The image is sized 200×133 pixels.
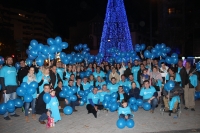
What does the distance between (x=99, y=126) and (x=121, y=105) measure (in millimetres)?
982

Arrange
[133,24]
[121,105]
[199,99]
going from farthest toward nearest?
[133,24], [199,99], [121,105]

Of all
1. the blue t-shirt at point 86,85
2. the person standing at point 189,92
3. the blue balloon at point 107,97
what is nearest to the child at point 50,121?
the blue balloon at point 107,97

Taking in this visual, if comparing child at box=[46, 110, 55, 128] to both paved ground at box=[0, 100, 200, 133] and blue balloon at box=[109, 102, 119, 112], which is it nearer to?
paved ground at box=[0, 100, 200, 133]

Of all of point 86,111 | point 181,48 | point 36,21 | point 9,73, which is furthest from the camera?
point 36,21

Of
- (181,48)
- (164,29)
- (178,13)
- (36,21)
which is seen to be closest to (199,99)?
(164,29)

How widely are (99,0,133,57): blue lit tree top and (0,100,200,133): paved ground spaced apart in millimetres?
9493

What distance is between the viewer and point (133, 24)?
40438 millimetres

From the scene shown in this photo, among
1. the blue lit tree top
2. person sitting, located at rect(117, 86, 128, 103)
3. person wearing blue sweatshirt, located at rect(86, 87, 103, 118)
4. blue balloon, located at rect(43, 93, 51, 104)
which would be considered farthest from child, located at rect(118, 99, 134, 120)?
the blue lit tree top

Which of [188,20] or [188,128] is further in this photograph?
[188,20]

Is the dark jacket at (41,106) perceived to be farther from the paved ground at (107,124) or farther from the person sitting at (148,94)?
the person sitting at (148,94)

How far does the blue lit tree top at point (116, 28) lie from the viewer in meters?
16.2

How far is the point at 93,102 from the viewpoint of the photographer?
8812mm

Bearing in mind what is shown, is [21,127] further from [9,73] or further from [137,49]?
[137,49]

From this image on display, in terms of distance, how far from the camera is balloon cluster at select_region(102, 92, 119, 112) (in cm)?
830
